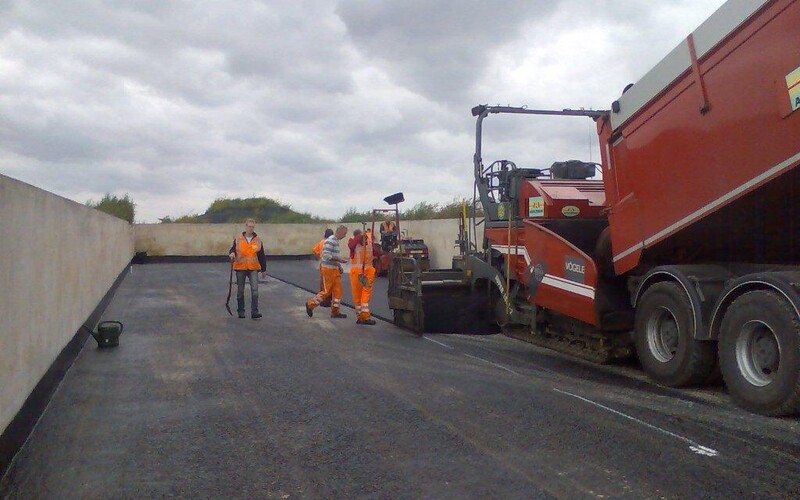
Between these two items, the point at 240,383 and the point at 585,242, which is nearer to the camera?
the point at 240,383

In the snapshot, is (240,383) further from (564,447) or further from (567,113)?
(567,113)

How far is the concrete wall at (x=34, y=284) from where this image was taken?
4512 millimetres

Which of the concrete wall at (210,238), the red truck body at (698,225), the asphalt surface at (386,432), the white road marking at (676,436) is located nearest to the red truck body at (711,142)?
the red truck body at (698,225)

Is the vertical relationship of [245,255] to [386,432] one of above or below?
above

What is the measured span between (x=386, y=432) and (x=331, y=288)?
698 centimetres

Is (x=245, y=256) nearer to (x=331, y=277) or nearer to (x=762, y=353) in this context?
(x=331, y=277)

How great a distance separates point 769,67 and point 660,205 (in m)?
1.58

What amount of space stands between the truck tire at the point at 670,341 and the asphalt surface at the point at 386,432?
0.62ft

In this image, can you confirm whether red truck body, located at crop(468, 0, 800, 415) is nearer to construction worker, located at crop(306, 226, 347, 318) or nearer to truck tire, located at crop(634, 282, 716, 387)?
truck tire, located at crop(634, 282, 716, 387)

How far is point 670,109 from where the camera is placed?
6.03 m

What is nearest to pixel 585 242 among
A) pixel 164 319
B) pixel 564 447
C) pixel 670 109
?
pixel 670 109

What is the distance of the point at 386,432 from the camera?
4789mm

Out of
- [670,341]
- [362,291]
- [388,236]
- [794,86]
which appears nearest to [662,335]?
[670,341]

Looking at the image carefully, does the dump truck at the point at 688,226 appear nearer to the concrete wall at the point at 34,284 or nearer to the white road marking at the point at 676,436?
the white road marking at the point at 676,436
